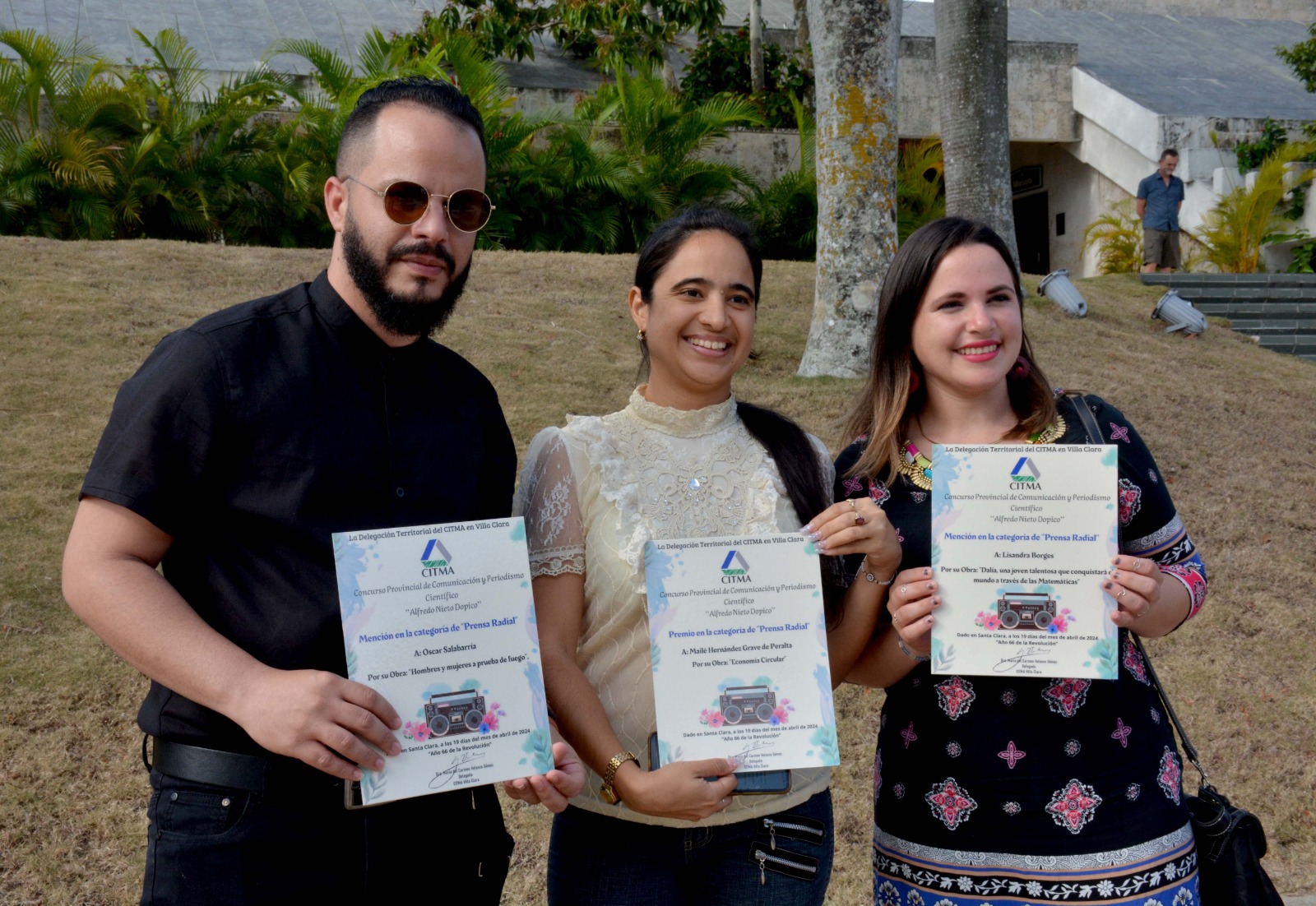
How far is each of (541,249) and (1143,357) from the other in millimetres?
6759

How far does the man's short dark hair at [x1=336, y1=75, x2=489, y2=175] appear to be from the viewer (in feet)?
7.22

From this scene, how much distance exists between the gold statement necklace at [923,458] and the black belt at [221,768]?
5.07 feet

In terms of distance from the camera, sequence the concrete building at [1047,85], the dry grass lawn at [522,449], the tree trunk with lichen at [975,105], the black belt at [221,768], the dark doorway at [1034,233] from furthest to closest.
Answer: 1. the dark doorway at [1034,233]
2. the concrete building at [1047,85]
3. the tree trunk with lichen at [975,105]
4. the dry grass lawn at [522,449]
5. the black belt at [221,768]

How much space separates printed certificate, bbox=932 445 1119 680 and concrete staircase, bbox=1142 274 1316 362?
12.2 meters

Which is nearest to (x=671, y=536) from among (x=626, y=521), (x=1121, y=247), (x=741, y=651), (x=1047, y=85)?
(x=626, y=521)

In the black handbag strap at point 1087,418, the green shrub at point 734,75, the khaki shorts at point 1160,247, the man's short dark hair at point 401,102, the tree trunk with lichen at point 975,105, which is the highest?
the green shrub at point 734,75

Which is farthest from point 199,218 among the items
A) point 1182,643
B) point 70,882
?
point 1182,643

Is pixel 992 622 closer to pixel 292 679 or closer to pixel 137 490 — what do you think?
pixel 292 679

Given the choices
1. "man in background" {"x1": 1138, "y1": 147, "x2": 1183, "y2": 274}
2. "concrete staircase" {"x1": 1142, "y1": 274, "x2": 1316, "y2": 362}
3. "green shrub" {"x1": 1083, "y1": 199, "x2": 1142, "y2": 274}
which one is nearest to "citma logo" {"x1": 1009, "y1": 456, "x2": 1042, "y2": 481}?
"concrete staircase" {"x1": 1142, "y1": 274, "x2": 1316, "y2": 362}

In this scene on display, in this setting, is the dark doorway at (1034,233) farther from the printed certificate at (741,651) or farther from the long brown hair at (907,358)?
the printed certificate at (741,651)

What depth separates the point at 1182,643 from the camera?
5.49 meters

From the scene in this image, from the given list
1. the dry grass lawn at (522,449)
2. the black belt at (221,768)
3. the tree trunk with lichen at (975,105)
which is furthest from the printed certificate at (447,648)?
the tree trunk with lichen at (975,105)
